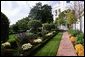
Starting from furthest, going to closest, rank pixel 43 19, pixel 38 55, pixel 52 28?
1. pixel 43 19
2. pixel 52 28
3. pixel 38 55

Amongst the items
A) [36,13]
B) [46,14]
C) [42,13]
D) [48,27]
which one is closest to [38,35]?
[48,27]

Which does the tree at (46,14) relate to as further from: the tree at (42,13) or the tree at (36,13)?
the tree at (36,13)

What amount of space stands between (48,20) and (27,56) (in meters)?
53.7

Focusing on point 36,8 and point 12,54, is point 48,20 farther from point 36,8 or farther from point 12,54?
point 12,54

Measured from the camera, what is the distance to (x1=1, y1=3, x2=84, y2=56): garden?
13.6 meters

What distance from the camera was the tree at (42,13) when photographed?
6450 cm

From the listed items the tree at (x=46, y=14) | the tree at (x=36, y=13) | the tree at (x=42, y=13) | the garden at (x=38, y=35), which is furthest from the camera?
the tree at (x=46, y=14)

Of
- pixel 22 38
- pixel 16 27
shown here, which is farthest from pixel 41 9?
pixel 22 38

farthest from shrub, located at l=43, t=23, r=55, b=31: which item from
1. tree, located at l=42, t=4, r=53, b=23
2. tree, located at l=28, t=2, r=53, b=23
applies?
tree, located at l=42, t=4, r=53, b=23

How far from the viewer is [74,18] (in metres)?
35.8

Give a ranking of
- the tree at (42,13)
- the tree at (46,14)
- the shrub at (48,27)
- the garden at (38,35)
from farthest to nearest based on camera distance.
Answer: the tree at (46,14), the tree at (42,13), the shrub at (48,27), the garden at (38,35)

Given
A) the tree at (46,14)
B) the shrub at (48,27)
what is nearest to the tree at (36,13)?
the tree at (46,14)

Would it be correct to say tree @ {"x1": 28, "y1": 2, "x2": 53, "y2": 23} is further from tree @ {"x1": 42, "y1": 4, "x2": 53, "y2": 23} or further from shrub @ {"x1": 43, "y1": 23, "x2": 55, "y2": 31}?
shrub @ {"x1": 43, "y1": 23, "x2": 55, "y2": 31}

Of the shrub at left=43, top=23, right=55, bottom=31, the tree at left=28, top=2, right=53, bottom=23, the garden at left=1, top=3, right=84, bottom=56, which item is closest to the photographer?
the garden at left=1, top=3, right=84, bottom=56
